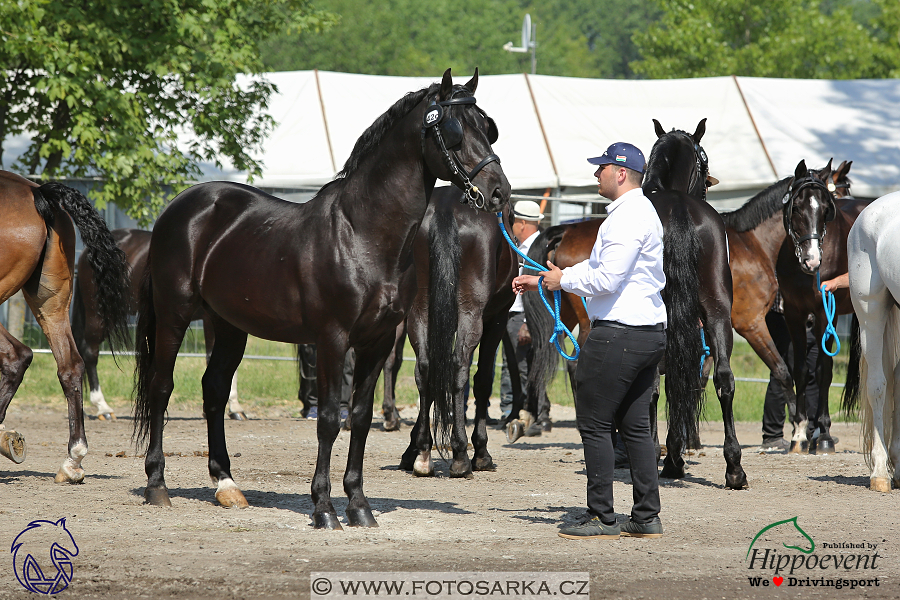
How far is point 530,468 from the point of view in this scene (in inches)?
312

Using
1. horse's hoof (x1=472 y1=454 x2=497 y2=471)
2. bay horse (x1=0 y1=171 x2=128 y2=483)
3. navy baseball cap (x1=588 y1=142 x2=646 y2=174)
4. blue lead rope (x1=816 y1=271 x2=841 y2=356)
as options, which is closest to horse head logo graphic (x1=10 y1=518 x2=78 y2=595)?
bay horse (x1=0 y1=171 x2=128 y2=483)

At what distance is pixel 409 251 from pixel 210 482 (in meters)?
2.67

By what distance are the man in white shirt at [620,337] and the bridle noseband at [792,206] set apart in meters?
3.90

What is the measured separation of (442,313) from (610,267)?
2615mm

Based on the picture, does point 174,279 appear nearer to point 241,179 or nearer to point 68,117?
point 68,117

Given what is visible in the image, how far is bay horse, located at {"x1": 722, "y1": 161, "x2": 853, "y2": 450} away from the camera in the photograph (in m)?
8.25

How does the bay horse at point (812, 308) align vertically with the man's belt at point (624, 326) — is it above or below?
below

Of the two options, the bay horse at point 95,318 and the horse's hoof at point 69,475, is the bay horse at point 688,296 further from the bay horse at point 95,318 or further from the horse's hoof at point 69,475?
the bay horse at point 95,318

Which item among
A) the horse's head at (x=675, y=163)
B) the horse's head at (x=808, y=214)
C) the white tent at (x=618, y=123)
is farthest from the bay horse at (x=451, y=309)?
the white tent at (x=618, y=123)

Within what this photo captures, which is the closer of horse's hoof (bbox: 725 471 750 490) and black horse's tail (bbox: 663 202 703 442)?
black horse's tail (bbox: 663 202 703 442)

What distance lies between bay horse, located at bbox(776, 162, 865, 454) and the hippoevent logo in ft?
13.3

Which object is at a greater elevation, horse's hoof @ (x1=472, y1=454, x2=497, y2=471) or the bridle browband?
the bridle browband

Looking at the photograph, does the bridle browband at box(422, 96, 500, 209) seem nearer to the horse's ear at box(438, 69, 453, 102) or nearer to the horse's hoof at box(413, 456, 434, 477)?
the horse's ear at box(438, 69, 453, 102)

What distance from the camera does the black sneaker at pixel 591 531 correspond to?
5004 mm
